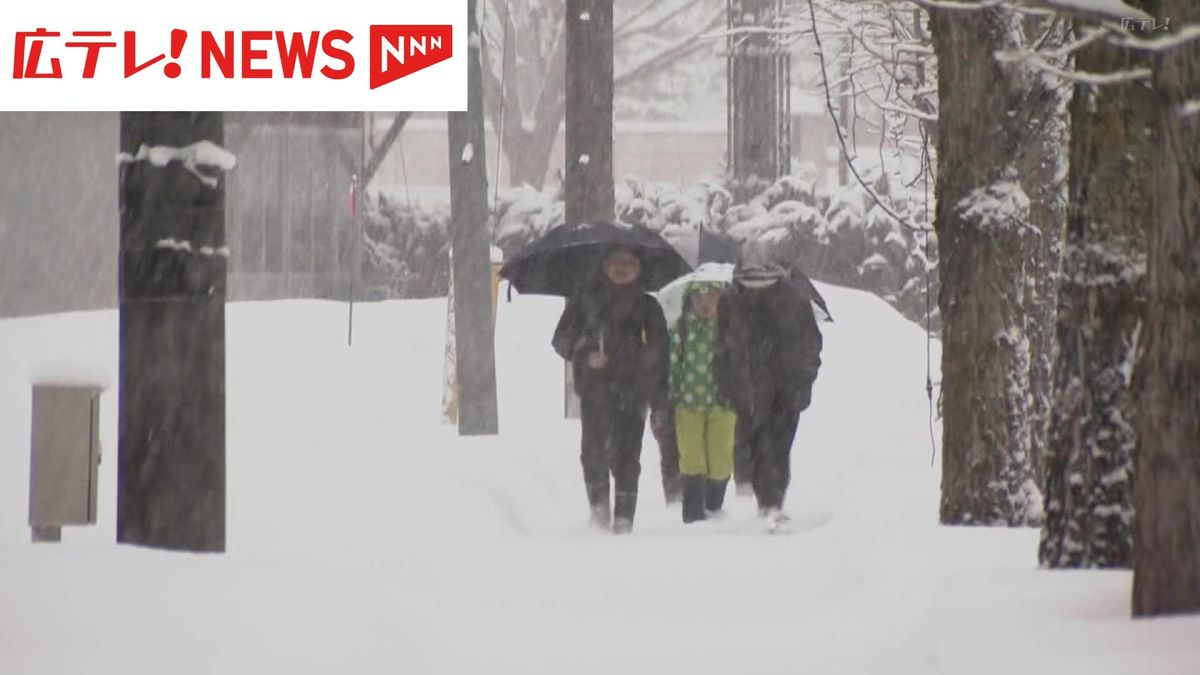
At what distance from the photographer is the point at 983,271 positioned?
12.2 metres

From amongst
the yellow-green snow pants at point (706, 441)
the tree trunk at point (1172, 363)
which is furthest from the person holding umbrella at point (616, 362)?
the tree trunk at point (1172, 363)

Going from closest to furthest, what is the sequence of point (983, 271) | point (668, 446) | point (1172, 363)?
point (1172, 363), point (983, 271), point (668, 446)

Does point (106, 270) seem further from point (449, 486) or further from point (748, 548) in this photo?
point (748, 548)

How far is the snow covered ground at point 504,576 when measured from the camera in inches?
280

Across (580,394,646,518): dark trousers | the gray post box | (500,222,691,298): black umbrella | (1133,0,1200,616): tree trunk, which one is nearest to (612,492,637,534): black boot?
(580,394,646,518): dark trousers

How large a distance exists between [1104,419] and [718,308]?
6.24 meters

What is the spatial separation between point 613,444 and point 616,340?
684 mm

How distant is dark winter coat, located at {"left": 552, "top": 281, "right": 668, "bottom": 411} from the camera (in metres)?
14.1

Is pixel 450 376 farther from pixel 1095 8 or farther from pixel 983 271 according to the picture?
pixel 1095 8

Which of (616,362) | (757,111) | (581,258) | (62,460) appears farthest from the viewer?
(757,111)

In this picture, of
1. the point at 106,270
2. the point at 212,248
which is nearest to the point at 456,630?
the point at 212,248

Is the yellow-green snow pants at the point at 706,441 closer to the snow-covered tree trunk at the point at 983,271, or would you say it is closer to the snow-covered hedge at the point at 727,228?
the snow-covered tree trunk at the point at 983,271
